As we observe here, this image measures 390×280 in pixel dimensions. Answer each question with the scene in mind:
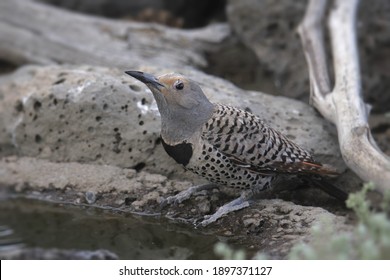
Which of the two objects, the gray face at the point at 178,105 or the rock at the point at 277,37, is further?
the rock at the point at 277,37

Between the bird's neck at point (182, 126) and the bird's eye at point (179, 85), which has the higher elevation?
the bird's eye at point (179, 85)

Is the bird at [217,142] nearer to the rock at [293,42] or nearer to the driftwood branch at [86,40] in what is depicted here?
the driftwood branch at [86,40]

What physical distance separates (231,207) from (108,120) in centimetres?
145

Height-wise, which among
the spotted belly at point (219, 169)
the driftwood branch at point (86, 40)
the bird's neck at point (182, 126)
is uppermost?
the driftwood branch at point (86, 40)

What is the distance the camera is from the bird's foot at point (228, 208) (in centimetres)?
561

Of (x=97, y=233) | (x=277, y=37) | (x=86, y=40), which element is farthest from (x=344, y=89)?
(x=86, y=40)

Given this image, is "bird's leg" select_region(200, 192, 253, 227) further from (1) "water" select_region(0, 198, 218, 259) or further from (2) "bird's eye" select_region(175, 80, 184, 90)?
(2) "bird's eye" select_region(175, 80, 184, 90)

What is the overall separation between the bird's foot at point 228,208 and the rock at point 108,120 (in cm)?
68

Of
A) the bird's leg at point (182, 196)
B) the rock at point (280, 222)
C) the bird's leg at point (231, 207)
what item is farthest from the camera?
the bird's leg at point (182, 196)

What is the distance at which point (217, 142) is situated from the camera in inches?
217

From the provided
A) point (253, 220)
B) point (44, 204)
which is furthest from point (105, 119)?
point (253, 220)

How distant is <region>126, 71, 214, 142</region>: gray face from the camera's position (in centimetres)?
551

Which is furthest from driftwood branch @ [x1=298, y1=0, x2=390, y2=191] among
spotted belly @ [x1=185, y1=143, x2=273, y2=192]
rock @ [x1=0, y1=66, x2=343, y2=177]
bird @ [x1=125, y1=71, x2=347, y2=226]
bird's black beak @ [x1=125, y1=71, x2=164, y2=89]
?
bird's black beak @ [x1=125, y1=71, x2=164, y2=89]

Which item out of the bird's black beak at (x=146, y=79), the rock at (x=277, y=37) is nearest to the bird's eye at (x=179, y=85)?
the bird's black beak at (x=146, y=79)
